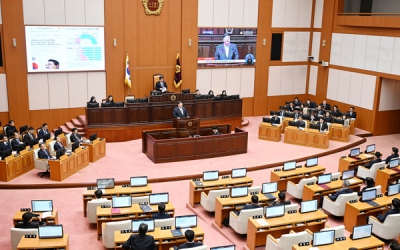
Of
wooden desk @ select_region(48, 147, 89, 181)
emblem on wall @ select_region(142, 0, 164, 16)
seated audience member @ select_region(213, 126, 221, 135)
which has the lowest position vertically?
wooden desk @ select_region(48, 147, 89, 181)

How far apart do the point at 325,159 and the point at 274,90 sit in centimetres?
722

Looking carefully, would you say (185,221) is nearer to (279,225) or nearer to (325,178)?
(279,225)

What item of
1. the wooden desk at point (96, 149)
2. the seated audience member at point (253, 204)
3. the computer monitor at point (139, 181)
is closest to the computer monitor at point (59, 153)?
the wooden desk at point (96, 149)

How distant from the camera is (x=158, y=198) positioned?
10.1m

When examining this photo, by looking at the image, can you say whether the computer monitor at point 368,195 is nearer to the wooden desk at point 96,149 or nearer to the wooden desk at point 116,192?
the wooden desk at point 116,192

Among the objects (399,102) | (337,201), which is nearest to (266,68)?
(399,102)

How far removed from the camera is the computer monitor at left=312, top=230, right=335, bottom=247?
8234 mm

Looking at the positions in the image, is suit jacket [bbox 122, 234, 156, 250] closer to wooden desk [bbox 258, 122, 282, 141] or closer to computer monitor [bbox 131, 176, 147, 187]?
computer monitor [bbox 131, 176, 147, 187]

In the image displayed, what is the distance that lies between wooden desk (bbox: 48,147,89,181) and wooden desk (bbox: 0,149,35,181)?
1.05 meters

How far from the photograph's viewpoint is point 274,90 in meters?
23.1

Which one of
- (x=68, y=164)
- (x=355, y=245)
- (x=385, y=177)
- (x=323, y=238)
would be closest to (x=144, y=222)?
→ (x=323, y=238)

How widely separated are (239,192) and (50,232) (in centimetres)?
444

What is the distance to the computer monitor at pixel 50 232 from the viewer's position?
26.7 ft

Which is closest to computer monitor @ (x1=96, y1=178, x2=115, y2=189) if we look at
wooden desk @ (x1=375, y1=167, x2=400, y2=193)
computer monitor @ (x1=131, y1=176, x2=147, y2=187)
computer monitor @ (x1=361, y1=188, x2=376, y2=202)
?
computer monitor @ (x1=131, y1=176, x2=147, y2=187)
